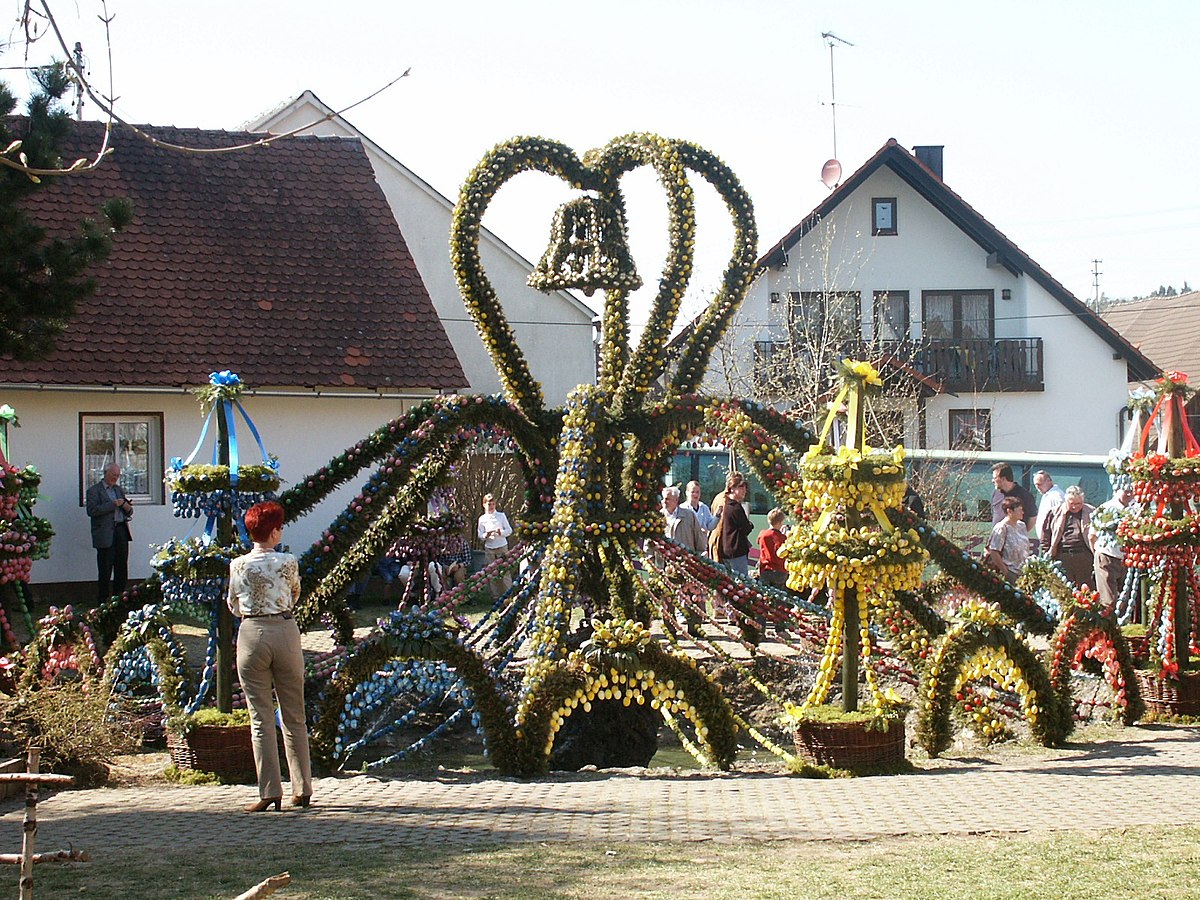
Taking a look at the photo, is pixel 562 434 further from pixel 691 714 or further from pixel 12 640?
pixel 12 640

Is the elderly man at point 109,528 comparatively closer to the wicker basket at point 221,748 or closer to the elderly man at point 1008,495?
the wicker basket at point 221,748

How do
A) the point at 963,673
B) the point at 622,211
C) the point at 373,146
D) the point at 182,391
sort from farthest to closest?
1. the point at 373,146
2. the point at 182,391
3. the point at 622,211
4. the point at 963,673

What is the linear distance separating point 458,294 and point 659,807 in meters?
19.9

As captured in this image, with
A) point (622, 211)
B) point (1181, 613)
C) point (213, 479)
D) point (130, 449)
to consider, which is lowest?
point (1181, 613)

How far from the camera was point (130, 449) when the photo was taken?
20.2m

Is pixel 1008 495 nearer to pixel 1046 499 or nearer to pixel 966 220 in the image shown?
pixel 1046 499

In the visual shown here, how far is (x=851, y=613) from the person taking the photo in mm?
10125

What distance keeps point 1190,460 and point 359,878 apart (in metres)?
8.18

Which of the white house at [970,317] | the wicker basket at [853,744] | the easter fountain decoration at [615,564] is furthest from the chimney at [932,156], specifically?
the wicker basket at [853,744]

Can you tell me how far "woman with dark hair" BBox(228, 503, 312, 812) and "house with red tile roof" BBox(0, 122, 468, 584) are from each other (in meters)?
11.1

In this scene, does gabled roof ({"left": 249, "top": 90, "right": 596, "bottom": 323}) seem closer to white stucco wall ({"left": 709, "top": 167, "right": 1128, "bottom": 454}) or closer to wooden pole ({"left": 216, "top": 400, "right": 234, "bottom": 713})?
white stucco wall ({"left": 709, "top": 167, "right": 1128, "bottom": 454})

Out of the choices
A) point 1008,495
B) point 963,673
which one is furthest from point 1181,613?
point 1008,495

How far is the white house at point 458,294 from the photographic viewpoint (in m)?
27.3

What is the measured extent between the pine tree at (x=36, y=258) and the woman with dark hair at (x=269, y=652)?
154 inches
